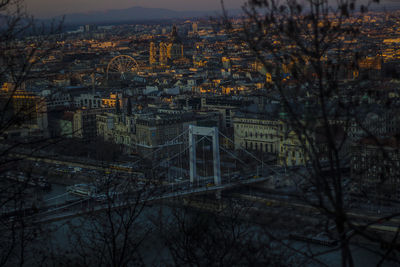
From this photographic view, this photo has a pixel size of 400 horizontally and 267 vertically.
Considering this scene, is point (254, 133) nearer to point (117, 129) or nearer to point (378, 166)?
point (117, 129)

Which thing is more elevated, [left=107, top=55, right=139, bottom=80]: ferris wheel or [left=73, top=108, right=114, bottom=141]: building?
[left=107, top=55, right=139, bottom=80]: ferris wheel

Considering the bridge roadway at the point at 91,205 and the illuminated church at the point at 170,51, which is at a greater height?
the illuminated church at the point at 170,51

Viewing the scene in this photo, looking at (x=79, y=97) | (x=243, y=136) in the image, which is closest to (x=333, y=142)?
(x=243, y=136)

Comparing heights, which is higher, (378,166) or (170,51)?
(378,166)

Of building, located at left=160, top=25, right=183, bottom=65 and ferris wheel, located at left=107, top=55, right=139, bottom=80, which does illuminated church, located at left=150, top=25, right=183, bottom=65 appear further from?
ferris wheel, located at left=107, top=55, right=139, bottom=80

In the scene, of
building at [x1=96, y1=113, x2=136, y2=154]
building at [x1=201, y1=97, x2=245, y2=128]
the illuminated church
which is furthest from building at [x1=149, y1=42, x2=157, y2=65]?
building at [x1=96, y1=113, x2=136, y2=154]

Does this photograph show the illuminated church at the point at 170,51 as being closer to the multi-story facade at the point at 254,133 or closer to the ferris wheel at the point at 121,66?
the ferris wheel at the point at 121,66

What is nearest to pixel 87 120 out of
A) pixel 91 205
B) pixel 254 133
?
pixel 254 133

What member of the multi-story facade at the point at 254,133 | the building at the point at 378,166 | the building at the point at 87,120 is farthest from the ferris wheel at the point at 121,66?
the building at the point at 378,166
